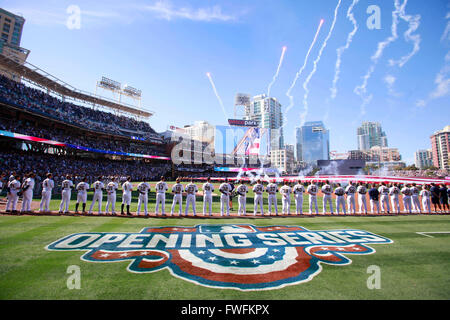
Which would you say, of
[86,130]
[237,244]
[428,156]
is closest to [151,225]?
[237,244]

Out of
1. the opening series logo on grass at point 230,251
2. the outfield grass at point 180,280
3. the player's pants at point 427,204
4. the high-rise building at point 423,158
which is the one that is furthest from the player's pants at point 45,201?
the high-rise building at point 423,158

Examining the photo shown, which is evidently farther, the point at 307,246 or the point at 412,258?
the point at 307,246

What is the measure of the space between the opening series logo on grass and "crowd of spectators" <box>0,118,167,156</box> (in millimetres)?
33399

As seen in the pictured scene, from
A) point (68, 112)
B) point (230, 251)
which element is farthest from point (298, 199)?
point (68, 112)

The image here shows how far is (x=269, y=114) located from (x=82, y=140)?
112 meters

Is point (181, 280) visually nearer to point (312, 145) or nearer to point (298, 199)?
point (298, 199)

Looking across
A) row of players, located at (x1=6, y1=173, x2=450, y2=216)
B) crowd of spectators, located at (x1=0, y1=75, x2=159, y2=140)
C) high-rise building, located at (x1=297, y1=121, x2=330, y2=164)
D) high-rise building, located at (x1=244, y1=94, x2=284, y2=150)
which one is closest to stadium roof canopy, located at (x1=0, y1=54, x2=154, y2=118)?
crowd of spectators, located at (x1=0, y1=75, x2=159, y2=140)

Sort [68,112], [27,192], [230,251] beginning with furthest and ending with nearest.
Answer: [68,112] < [27,192] < [230,251]

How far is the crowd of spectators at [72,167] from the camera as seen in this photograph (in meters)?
26.7

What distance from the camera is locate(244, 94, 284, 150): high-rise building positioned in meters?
135

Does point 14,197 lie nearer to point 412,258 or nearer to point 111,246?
point 111,246

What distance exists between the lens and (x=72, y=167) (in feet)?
120

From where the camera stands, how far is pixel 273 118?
455 ft
